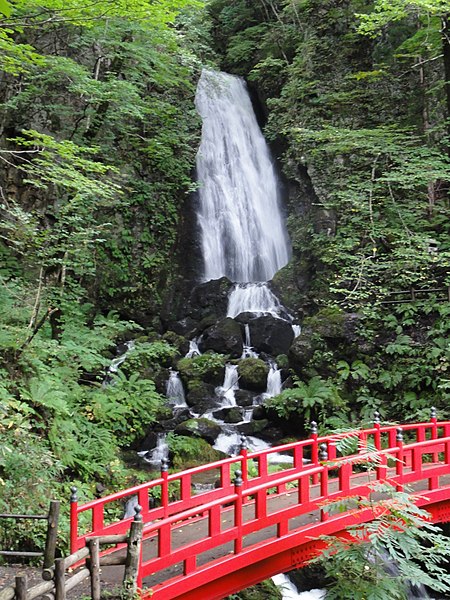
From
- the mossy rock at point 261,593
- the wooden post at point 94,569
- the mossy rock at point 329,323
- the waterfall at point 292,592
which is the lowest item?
the waterfall at point 292,592

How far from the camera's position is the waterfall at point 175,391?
1465cm

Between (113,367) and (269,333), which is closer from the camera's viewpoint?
(113,367)

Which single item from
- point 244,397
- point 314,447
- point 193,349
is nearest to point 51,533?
point 314,447

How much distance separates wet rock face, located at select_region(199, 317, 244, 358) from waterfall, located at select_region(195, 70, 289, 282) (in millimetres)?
3836

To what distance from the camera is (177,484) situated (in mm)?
10641

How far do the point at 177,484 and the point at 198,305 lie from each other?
29.4ft

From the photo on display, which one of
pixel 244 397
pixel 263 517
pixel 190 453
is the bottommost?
pixel 190 453

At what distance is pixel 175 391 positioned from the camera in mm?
14914

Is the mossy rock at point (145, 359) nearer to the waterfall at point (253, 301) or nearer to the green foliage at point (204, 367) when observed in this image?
the green foliage at point (204, 367)

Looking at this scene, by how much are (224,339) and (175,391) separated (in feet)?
8.12

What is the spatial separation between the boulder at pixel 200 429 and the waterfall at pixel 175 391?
1.65 meters

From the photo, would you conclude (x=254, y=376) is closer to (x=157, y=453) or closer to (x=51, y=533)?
(x=157, y=453)

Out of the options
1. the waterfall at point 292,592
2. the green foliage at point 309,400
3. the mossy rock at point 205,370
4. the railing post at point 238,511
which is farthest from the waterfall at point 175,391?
the railing post at point 238,511

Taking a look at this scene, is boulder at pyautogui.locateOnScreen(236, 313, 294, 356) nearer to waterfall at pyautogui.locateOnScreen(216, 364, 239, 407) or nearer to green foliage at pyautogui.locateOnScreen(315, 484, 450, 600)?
waterfall at pyautogui.locateOnScreen(216, 364, 239, 407)
